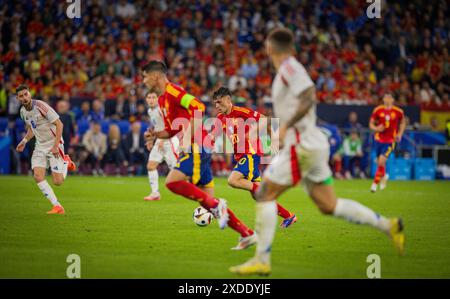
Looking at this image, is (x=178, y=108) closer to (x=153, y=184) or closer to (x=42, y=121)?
(x=42, y=121)

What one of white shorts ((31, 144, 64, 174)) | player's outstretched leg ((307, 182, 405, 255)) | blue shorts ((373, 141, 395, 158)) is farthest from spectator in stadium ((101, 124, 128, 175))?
player's outstretched leg ((307, 182, 405, 255))

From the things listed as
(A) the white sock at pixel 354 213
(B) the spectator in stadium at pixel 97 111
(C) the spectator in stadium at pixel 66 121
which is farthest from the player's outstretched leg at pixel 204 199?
(B) the spectator in stadium at pixel 97 111

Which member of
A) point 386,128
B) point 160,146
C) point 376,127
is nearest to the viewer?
point 160,146

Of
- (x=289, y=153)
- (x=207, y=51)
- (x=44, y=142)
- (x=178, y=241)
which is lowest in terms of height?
(x=178, y=241)

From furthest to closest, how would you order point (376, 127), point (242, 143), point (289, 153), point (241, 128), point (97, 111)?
point (97, 111)
point (376, 127)
point (242, 143)
point (241, 128)
point (289, 153)

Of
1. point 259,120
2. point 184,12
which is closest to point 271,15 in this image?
point 184,12

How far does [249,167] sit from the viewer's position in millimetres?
12820

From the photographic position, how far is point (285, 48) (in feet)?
27.1

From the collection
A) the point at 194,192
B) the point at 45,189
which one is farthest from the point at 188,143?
the point at 45,189

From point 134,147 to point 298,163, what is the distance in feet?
61.0

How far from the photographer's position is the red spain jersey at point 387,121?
71.3 feet

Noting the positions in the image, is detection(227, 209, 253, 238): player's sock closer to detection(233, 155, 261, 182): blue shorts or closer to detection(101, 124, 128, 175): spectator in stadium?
detection(233, 155, 261, 182): blue shorts

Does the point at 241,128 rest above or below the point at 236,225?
above
